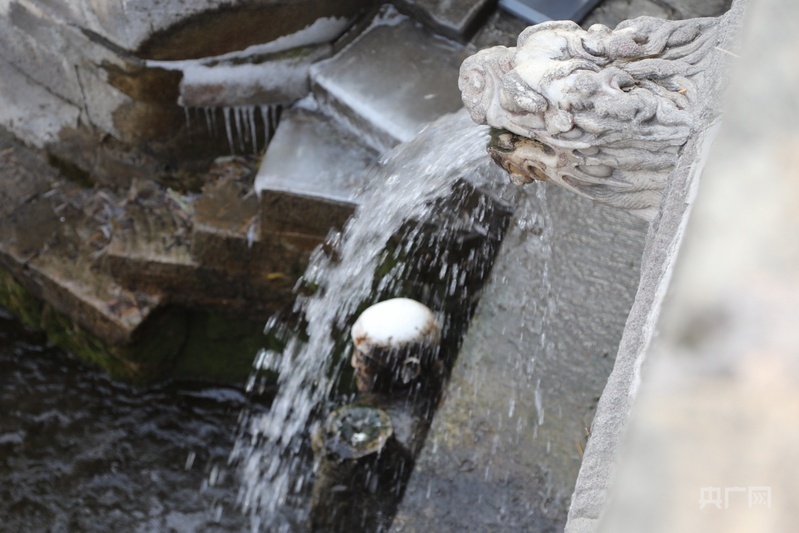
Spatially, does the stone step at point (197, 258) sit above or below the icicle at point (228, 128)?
below

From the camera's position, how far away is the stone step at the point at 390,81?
2902 mm

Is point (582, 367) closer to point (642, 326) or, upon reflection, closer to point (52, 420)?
point (642, 326)

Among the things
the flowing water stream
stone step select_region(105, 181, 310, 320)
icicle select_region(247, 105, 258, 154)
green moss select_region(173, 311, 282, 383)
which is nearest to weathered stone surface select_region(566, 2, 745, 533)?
the flowing water stream

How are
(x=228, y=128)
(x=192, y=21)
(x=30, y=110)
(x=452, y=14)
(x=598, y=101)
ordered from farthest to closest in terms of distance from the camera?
1. (x=30, y=110)
2. (x=228, y=128)
3. (x=452, y=14)
4. (x=192, y=21)
5. (x=598, y=101)

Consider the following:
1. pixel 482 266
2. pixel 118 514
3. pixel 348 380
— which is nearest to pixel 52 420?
pixel 118 514

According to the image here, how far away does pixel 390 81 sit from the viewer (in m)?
3.01

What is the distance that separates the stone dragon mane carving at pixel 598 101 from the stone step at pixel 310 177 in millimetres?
1261

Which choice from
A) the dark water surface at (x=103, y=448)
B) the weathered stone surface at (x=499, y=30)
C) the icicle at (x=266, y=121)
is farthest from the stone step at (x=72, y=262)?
the weathered stone surface at (x=499, y=30)

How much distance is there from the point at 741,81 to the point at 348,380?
2465mm

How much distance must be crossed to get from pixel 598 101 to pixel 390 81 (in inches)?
62.7

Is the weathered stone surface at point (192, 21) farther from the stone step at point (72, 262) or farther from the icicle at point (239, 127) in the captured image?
the stone step at point (72, 262)

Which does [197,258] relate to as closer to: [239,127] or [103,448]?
[239,127]

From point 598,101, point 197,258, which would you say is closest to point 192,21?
point 197,258

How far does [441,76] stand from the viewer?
3021 millimetres
